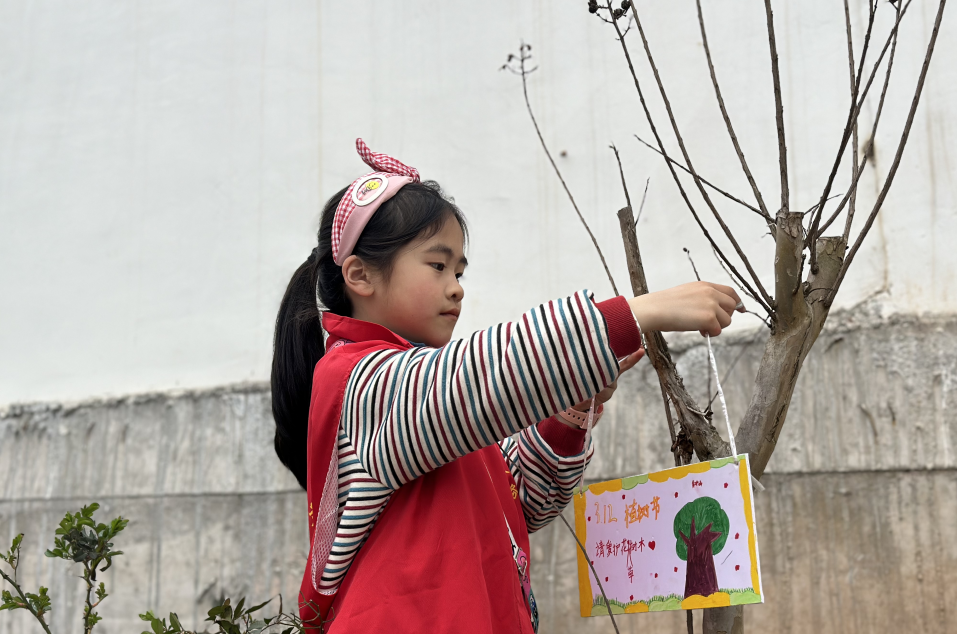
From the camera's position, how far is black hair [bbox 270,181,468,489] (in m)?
1.28

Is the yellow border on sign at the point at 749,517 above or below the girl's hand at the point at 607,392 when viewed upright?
below

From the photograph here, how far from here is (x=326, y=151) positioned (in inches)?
→ 108

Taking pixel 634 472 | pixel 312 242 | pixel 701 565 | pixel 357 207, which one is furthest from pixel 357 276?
pixel 312 242

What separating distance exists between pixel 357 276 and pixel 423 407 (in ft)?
1.15

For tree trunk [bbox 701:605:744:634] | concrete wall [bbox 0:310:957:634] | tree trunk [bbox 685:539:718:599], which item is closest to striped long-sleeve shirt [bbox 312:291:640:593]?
tree trunk [bbox 685:539:718:599]

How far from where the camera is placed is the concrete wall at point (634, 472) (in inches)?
76.0

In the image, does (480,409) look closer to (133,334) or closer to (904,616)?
(904,616)

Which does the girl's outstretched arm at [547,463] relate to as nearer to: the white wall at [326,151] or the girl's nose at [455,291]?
the girl's nose at [455,291]

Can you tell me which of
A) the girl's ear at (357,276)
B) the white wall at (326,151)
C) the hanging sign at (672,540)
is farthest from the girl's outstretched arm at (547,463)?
the white wall at (326,151)

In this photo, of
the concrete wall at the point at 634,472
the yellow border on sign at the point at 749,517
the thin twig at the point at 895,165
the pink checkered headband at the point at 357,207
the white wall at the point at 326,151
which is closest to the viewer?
the yellow border on sign at the point at 749,517

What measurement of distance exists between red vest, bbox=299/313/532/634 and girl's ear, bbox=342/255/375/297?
67 mm

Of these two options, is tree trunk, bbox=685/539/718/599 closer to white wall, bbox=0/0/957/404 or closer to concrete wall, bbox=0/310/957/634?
concrete wall, bbox=0/310/957/634

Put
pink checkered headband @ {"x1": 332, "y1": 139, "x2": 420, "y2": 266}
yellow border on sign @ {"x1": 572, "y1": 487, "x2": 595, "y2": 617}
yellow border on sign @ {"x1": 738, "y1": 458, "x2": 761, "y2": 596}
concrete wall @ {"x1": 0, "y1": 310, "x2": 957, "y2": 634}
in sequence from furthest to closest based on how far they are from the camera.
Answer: concrete wall @ {"x1": 0, "y1": 310, "x2": 957, "y2": 634} < pink checkered headband @ {"x1": 332, "y1": 139, "x2": 420, "y2": 266} < yellow border on sign @ {"x1": 572, "y1": 487, "x2": 595, "y2": 617} < yellow border on sign @ {"x1": 738, "y1": 458, "x2": 761, "y2": 596}

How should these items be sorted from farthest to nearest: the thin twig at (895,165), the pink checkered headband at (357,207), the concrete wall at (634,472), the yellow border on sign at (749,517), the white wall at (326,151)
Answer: the white wall at (326,151) < the concrete wall at (634,472) < the pink checkered headband at (357,207) < the thin twig at (895,165) < the yellow border on sign at (749,517)
